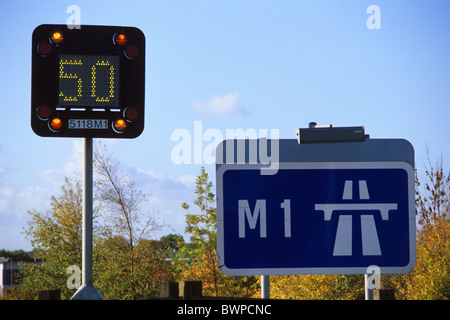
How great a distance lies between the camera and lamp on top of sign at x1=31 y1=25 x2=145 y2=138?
5219 mm

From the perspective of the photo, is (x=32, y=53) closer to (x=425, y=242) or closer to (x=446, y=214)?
(x=425, y=242)

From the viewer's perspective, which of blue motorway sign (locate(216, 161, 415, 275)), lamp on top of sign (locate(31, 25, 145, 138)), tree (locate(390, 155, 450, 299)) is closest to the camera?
blue motorway sign (locate(216, 161, 415, 275))

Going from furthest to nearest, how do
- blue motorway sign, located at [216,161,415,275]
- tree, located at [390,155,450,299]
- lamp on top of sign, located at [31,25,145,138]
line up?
tree, located at [390,155,450,299] → lamp on top of sign, located at [31,25,145,138] → blue motorway sign, located at [216,161,415,275]

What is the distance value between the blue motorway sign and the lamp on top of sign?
302 centimetres

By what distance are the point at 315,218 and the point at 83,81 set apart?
136 inches

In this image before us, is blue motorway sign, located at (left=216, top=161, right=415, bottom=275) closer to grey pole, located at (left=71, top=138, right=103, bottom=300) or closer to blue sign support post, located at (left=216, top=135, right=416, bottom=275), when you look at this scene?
blue sign support post, located at (left=216, top=135, right=416, bottom=275)

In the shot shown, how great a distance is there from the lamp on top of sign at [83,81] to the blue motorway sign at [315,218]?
302cm

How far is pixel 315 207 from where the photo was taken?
2502 mm

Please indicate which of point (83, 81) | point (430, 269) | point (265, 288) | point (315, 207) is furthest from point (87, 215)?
point (430, 269)

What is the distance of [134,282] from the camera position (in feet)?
98.8

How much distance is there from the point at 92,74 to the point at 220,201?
10.6 ft

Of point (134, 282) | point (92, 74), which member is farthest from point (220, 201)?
point (134, 282)

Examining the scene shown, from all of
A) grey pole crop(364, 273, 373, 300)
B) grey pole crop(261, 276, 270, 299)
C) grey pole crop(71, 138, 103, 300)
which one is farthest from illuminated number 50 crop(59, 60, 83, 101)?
grey pole crop(364, 273, 373, 300)

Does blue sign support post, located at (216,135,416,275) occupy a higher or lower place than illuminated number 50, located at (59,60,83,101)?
lower
